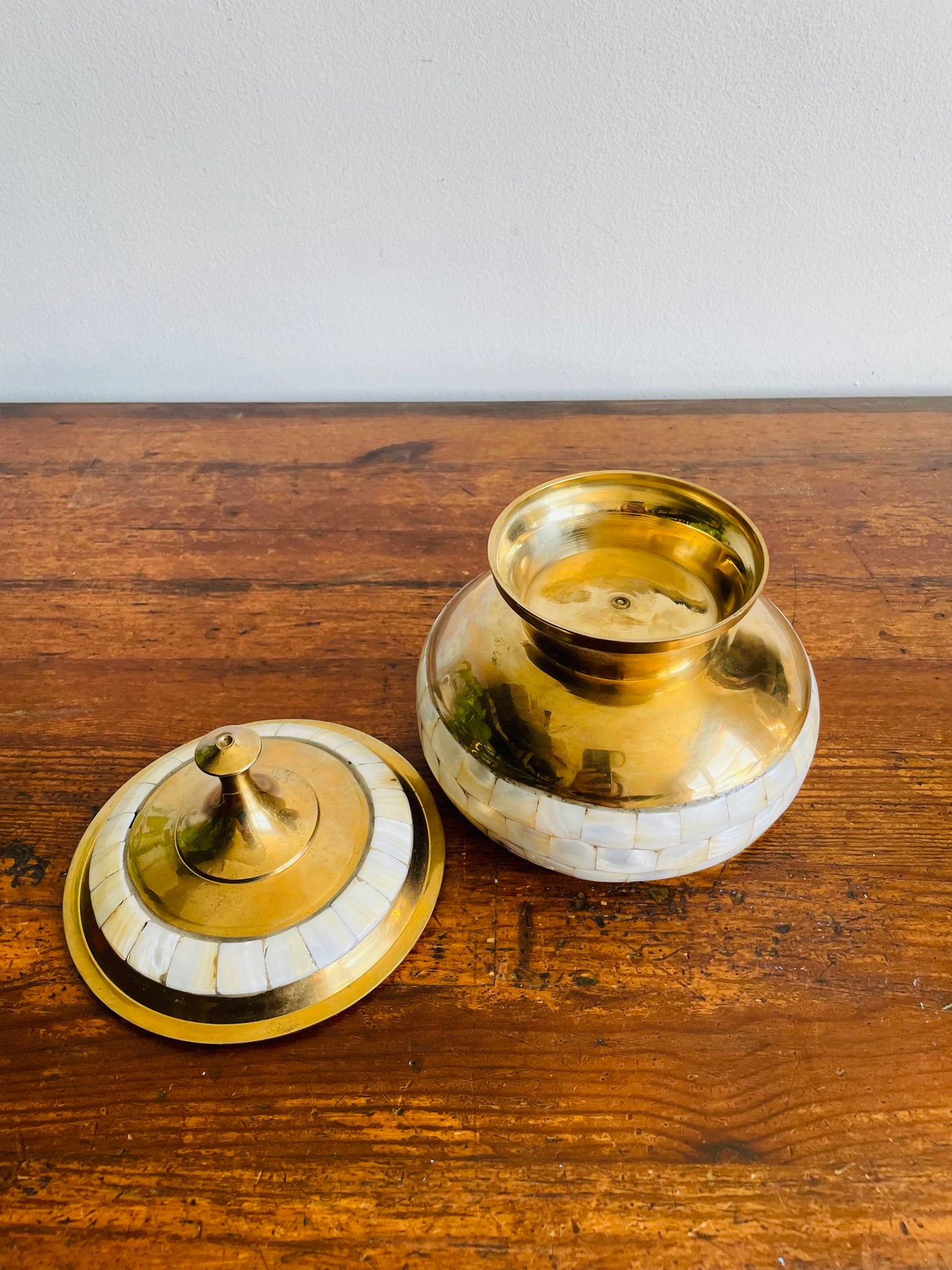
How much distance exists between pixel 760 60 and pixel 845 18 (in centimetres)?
7

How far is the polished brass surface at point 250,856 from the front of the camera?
1.26 ft

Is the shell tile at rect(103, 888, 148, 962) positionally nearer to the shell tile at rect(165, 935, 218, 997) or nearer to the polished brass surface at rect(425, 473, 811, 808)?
the shell tile at rect(165, 935, 218, 997)

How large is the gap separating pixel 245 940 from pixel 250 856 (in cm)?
4

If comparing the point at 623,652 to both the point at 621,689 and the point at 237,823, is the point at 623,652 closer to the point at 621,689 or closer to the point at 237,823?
the point at 621,689

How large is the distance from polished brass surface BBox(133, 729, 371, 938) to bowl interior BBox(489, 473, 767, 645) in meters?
0.16

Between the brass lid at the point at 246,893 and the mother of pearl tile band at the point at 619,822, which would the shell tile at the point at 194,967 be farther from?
the mother of pearl tile band at the point at 619,822

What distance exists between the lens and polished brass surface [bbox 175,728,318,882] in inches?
14.9

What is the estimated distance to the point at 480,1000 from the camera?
40cm

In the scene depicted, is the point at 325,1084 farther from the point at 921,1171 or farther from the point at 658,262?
the point at 658,262

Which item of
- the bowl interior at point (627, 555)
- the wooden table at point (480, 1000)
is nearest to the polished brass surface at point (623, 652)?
the bowl interior at point (627, 555)

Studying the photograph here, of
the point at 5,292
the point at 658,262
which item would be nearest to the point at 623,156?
the point at 658,262

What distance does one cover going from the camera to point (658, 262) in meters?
0.79

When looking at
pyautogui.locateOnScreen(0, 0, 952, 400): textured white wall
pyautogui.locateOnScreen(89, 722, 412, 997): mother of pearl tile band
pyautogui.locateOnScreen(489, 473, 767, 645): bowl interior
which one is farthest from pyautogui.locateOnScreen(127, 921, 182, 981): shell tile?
pyautogui.locateOnScreen(0, 0, 952, 400): textured white wall

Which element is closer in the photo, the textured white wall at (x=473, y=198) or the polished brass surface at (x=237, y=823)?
the polished brass surface at (x=237, y=823)
